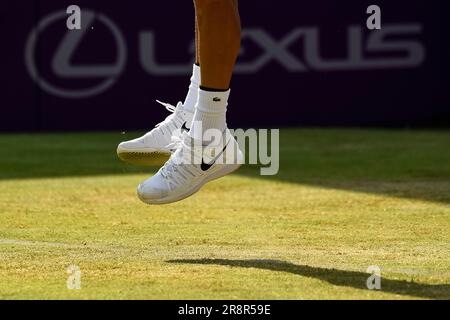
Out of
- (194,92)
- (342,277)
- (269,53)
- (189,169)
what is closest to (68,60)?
(269,53)

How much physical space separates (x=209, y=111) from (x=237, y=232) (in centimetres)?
76

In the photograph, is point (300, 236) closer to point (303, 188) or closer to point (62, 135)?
point (303, 188)

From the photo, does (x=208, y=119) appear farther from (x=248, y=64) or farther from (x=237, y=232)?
(x=248, y=64)

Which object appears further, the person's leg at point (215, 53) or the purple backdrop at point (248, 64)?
the purple backdrop at point (248, 64)

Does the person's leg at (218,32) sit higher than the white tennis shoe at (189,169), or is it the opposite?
the person's leg at (218,32)

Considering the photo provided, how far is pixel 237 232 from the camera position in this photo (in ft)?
15.7

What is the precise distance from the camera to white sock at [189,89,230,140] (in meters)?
4.21

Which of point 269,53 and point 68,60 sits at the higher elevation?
point 269,53

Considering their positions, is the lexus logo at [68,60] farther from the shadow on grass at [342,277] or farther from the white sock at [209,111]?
the shadow on grass at [342,277]

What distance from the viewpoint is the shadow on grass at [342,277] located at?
11.2ft

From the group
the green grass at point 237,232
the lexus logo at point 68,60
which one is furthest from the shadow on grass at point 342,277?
the lexus logo at point 68,60

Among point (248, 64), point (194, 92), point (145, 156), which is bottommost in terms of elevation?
point (145, 156)

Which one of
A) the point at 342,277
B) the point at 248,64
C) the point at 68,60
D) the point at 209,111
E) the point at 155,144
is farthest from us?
the point at 248,64
